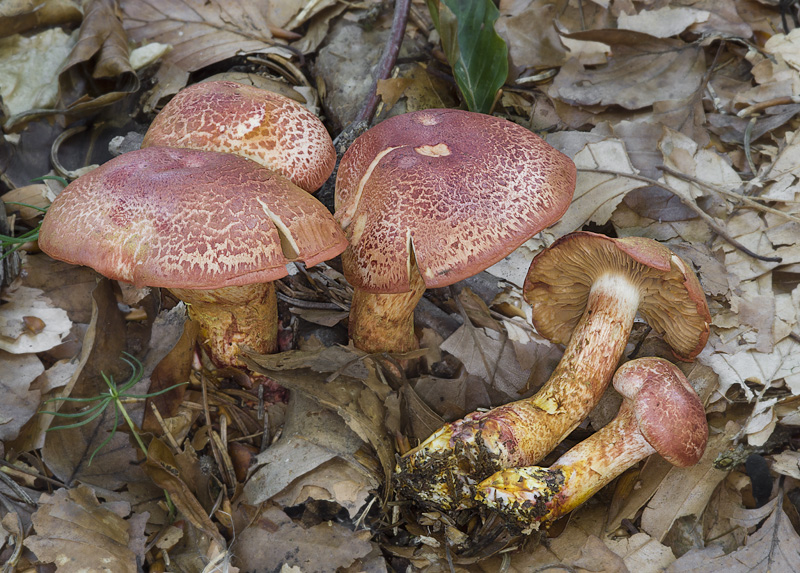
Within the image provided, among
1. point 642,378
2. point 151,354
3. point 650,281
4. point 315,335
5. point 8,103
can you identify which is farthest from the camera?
point 8,103

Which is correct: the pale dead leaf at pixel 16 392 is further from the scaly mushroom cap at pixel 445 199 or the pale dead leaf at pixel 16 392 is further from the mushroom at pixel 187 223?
the scaly mushroom cap at pixel 445 199

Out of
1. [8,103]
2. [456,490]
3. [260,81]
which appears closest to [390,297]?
[456,490]

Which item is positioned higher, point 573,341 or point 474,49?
point 474,49

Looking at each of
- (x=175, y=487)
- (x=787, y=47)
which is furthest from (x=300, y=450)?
(x=787, y=47)

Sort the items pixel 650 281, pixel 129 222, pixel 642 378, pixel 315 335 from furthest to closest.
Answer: pixel 315 335, pixel 650 281, pixel 642 378, pixel 129 222

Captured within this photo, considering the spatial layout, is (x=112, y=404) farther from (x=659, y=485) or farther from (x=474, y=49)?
(x=474, y=49)

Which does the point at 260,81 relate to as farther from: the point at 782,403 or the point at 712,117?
the point at 782,403

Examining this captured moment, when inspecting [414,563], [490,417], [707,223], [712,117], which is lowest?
[414,563]
